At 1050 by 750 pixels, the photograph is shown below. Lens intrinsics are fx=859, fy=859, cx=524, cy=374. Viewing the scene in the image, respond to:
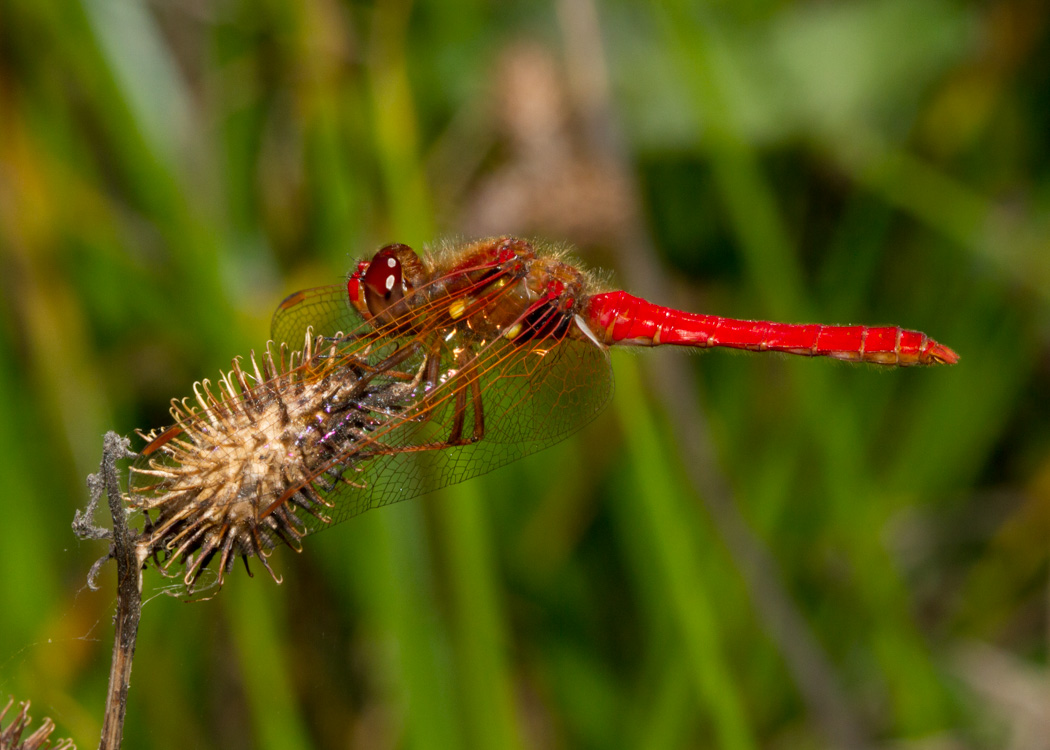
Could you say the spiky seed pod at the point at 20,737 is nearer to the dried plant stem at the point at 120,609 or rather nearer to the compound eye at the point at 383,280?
the dried plant stem at the point at 120,609

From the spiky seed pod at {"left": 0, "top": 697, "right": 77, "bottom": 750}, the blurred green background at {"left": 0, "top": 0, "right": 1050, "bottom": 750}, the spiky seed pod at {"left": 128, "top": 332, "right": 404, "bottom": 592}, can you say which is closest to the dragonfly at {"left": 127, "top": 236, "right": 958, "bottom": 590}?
the spiky seed pod at {"left": 128, "top": 332, "right": 404, "bottom": 592}

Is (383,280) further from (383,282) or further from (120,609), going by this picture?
(120,609)

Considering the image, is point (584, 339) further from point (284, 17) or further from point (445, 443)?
point (284, 17)

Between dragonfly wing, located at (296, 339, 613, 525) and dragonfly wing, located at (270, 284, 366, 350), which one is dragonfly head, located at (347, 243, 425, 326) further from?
dragonfly wing, located at (296, 339, 613, 525)

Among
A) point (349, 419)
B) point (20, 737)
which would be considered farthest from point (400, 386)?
point (20, 737)

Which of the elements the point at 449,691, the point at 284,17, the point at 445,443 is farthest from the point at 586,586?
the point at 284,17

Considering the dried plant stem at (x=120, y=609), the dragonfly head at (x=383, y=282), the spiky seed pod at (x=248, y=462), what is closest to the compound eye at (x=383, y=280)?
the dragonfly head at (x=383, y=282)
